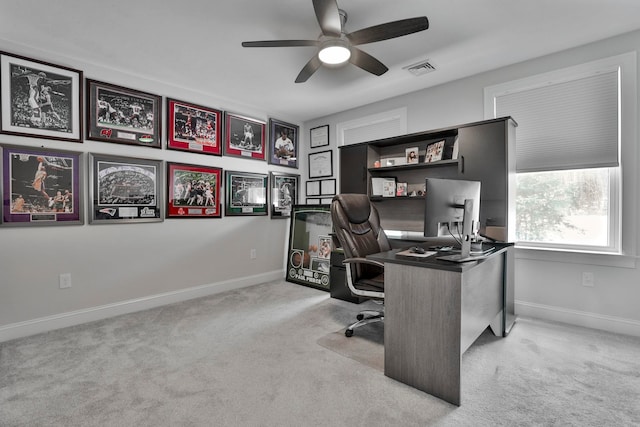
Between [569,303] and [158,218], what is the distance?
4.30 meters

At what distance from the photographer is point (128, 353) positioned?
2.22 m

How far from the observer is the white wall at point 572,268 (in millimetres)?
2457

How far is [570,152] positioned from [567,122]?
0.93 feet

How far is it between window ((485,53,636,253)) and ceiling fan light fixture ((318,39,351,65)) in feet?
5.96

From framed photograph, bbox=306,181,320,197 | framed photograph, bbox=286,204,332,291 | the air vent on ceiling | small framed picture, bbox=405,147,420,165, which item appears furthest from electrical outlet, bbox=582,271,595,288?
framed photograph, bbox=306,181,320,197

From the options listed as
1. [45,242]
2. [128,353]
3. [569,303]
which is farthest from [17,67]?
[569,303]

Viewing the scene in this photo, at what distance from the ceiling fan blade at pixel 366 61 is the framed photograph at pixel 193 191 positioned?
228 cm

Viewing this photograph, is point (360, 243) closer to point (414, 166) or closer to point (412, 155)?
point (414, 166)

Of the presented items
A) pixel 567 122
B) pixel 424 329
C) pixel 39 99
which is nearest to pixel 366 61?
pixel 567 122

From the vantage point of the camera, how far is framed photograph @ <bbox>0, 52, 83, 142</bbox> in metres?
2.46

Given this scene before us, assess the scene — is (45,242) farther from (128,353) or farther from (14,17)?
(14,17)

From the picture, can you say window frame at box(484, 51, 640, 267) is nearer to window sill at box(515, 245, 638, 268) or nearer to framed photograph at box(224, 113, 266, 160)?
window sill at box(515, 245, 638, 268)

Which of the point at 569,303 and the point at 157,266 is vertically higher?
the point at 157,266

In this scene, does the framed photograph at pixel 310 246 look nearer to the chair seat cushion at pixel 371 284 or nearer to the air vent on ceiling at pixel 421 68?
the chair seat cushion at pixel 371 284
